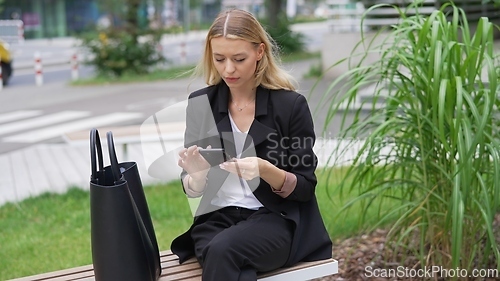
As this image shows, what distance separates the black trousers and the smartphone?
0.24m

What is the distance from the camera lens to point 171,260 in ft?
9.18

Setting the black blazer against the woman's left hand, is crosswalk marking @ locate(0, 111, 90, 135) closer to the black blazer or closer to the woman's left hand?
the black blazer

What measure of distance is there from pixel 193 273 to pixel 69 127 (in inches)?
297

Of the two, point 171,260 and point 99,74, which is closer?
point 171,260

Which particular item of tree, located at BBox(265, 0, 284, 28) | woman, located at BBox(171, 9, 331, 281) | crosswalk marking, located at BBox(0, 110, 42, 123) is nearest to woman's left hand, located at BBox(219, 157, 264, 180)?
woman, located at BBox(171, 9, 331, 281)

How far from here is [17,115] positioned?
11.1 m

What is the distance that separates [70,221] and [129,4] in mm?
12205

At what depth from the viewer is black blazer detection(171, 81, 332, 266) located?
103 inches

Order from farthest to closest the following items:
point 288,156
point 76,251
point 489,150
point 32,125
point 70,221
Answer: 1. point 32,125
2. point 70,221
3. point 76,251
4. point 489,150
5. point 288,156

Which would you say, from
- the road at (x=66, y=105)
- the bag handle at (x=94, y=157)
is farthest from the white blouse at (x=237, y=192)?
the road at (x=66, y=105)

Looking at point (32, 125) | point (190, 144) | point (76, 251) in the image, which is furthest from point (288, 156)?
point (32, 125)

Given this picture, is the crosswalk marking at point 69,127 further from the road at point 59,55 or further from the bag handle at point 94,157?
the bag handle at point 94,157

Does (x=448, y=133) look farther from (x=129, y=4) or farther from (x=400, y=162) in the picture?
(x=129, y=4)

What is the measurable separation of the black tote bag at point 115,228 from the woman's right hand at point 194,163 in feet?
0.75
